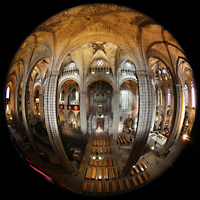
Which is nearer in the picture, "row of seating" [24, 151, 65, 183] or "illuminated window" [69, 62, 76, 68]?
"row of seating" [24, 151, 65, 183]

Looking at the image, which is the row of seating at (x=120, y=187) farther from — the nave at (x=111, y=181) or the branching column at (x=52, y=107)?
the branching column at (x=52, y=107)

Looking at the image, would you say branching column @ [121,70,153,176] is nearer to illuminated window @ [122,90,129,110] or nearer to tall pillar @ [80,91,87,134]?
tall pillar @ [80,91,87,134]

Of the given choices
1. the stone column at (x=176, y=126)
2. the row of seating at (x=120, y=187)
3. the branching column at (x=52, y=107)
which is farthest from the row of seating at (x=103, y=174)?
the branching column at (x=52, y=107)

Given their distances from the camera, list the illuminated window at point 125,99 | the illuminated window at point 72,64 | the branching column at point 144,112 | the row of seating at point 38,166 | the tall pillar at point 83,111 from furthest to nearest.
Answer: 1. the illuminated window at point 125,99
2. the illuminated window at point 72,64
3. the tall pillar at point 83,111
4. the branching column at point 144,112
5. the row of seating at point 38,166

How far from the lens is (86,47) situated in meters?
6.11

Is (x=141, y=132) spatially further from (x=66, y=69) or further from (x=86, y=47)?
(x=66, y=69)

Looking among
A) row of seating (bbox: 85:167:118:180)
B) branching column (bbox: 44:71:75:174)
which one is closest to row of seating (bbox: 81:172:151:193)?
row of seating (bbox: 85:167:118:180)

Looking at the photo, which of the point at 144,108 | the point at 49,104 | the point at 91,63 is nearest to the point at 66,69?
the point at 91,63

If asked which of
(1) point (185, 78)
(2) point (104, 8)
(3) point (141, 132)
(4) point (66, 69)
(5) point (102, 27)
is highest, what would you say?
(4) point (66, 69)

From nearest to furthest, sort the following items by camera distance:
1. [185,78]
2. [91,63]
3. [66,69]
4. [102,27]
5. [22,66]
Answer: [185,78] → [22,66] → [102,27] → [91,63] → [66,69]

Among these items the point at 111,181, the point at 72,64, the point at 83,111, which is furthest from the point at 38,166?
the point at 72,64

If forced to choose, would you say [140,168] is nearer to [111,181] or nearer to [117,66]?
[111,181]

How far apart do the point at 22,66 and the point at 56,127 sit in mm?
2176

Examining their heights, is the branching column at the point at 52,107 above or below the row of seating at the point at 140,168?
above
